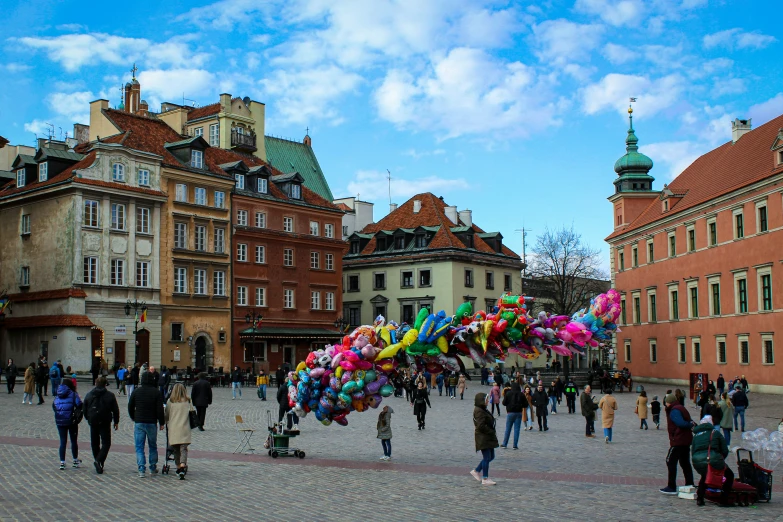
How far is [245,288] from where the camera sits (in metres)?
63.8

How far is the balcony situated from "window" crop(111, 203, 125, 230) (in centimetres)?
1754

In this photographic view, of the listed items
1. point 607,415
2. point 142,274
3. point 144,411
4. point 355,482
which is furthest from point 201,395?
point 142,274

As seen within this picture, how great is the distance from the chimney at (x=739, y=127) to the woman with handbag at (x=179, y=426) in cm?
5259

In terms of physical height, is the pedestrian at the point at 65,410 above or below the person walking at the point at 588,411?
above

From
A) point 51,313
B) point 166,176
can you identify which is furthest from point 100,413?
point 166,176

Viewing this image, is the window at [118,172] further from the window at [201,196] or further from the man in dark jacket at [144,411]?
the man in dark jacket at [144,411]

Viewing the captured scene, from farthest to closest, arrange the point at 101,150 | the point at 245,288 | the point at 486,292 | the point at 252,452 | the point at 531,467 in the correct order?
the point at 486,292
the point at 245,288
the point at 101,150
the point at 252,452
the point at 531,467

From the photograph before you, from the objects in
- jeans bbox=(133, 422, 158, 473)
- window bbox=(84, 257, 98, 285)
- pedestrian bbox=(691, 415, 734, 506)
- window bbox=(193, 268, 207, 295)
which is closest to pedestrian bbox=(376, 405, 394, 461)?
jeans bbox=(133, 422, 158, 473)

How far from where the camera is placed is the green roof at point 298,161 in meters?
81.9

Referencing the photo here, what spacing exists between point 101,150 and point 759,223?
122 ft

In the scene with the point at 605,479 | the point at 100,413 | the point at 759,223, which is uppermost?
the point at 759,223

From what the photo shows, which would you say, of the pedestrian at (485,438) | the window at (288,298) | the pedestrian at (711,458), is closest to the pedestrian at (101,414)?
the pedestrian at (485,438)

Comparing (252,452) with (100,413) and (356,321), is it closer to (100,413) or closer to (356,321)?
(100,413)

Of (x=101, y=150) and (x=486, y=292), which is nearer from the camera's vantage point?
(x=101, y=150)
